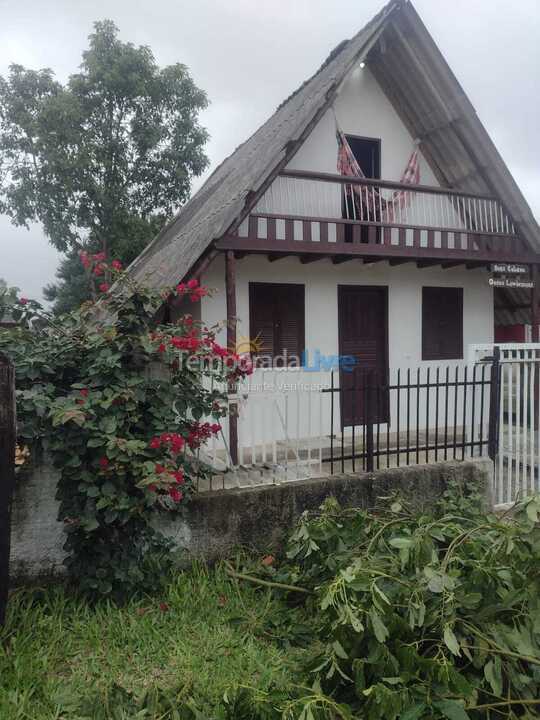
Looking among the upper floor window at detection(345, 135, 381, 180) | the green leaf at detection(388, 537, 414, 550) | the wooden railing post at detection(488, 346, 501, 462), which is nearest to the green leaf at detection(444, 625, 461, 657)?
the green leaf at detection(388, 537, 414, 550)

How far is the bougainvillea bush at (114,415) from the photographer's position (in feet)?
10.7

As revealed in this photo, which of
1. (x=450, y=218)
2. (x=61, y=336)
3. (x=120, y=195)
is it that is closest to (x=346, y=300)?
(x=450, y=218)

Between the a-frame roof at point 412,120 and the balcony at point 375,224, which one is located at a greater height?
the a-frame roof at point 412,120

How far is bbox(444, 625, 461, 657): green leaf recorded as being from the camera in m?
2.23

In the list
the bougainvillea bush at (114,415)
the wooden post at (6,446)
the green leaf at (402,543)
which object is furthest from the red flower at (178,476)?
the green leaf at (402,543)

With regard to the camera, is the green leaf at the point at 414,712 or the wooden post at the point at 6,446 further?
the wooden post at the point at 6,446

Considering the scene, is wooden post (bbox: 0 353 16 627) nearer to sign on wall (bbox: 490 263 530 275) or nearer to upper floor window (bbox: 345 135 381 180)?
upper floor window (bbox: 345 135 381 180)

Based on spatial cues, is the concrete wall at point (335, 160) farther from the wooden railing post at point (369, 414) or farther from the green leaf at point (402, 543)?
the green leaf at point (402, 543)

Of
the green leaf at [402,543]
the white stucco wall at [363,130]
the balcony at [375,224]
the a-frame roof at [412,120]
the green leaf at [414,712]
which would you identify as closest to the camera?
the green leaf at [414,712]

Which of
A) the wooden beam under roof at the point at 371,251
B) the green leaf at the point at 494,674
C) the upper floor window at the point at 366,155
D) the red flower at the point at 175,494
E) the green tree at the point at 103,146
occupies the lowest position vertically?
the green leaf at the point at 494,674

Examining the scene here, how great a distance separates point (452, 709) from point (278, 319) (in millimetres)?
6001

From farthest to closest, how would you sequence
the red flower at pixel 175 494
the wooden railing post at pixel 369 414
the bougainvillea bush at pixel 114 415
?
the wooden railing post at pixel 369 414 → the red flower at pixel 175 494 → the bougainvillea bush at pixel 114 415

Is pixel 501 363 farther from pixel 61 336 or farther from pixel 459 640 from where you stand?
pixel 61 336

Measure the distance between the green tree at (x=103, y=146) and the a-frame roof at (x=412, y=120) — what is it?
665 cm
